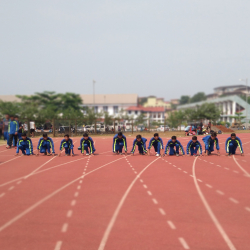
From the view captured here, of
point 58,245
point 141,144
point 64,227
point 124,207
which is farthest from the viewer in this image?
point 141,144

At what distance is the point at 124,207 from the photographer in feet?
19.2

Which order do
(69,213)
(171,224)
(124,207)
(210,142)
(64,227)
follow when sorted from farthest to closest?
(210,142) → (124,207) → (69,213) → (171,224) → (64,227)

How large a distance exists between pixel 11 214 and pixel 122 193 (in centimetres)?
241

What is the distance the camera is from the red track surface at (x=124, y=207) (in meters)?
4.38

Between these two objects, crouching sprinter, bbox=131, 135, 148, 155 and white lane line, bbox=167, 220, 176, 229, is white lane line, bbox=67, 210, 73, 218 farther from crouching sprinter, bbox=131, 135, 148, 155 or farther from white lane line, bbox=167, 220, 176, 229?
crouching sprinter, bbox=131, 135, 148, 155

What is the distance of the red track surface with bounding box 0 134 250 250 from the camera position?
438cm

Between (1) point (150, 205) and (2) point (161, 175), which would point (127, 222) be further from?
(2) point (161, 175)

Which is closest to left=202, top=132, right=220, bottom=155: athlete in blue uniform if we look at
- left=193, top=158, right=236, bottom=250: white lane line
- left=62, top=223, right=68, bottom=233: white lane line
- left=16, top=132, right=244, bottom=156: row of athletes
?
left=16, top=132, right=244, bottom=156: row of athletes

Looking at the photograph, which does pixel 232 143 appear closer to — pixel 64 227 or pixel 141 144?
pixel 141 144

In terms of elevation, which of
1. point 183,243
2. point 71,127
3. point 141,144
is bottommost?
point 183,243

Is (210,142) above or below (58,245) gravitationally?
above

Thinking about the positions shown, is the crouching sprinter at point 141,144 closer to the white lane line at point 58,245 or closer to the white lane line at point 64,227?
the white lane line at point 64,227

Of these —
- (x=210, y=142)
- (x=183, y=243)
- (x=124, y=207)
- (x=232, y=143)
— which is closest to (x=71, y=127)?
(x=210, y=142)

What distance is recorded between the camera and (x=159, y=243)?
428 cm
